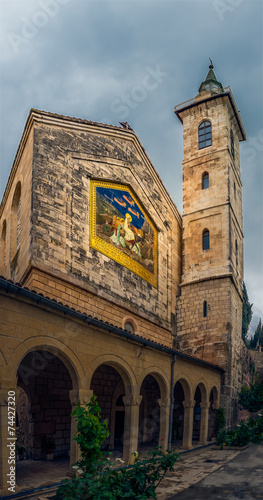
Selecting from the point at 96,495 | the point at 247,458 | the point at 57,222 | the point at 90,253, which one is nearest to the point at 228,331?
the point at 247,458

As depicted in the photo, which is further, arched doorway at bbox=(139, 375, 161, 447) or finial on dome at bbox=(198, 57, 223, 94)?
finial on dome at bbox=(198, 57, 223, 94)

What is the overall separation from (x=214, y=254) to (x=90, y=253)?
1142 centimetres

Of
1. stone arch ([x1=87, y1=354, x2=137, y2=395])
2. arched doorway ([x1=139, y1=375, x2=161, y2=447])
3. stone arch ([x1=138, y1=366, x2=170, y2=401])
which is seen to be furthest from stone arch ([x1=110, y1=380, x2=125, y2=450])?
stone arch ([x1=87, y1=354, x2=137, y2=395])

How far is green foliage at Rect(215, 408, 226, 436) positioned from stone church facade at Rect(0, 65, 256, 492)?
376 mm

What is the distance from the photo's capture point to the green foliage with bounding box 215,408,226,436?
23109mm

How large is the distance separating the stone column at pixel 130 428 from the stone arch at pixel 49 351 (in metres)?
3.13

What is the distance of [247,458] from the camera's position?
16.8m

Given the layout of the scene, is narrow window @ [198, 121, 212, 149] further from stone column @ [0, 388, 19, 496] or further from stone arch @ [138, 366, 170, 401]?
stone column @ [0, 388, 19, 496]

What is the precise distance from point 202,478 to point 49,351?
20.7 ft

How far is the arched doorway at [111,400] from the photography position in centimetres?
1839

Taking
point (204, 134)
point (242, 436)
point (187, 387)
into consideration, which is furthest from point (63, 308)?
point (204, 134)

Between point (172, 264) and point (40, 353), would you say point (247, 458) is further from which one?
point (172, 264)

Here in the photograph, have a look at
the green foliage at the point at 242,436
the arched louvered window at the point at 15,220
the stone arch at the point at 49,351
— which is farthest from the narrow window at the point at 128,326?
the stone arch at the point at 49,351

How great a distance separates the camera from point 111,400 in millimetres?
19172
